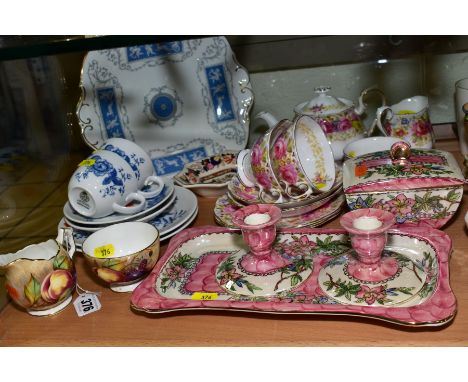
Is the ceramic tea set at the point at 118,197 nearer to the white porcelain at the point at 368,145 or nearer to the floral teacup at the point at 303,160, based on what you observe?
the floral teacup at the point at 303,160

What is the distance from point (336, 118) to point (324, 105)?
1.6 inches

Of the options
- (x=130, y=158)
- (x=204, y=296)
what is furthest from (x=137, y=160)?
(x=204, y=296)

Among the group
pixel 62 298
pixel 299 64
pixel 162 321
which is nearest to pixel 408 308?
pixel 162 321

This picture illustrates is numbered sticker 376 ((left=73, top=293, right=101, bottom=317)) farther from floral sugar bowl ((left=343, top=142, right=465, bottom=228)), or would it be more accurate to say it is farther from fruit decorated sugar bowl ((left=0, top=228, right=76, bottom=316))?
floral sugar bowl ((left=343, top=142, right=465, bottom=228))

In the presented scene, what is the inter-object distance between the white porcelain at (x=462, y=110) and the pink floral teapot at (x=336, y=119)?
168 mm

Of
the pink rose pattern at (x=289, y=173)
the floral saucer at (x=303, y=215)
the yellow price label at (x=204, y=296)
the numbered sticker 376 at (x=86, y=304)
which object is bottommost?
the numbered sticker 376 at (x=86, y=304)

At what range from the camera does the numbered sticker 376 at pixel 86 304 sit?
31.8 inches

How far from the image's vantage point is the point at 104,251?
86 cm

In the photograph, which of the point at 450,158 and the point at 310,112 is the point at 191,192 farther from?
the point at 450,158

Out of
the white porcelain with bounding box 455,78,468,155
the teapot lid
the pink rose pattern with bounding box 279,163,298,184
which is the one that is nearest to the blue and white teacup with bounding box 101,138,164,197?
the pink rose pattern with bounding box 279,163,298,184

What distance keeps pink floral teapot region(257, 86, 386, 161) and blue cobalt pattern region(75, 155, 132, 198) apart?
0.96 ft

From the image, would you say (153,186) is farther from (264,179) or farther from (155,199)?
(264,179)

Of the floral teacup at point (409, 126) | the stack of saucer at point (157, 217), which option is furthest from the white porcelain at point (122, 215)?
the floral teacup at point (409, 126)

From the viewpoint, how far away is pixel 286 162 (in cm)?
94
